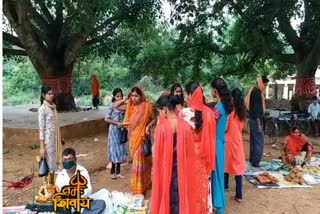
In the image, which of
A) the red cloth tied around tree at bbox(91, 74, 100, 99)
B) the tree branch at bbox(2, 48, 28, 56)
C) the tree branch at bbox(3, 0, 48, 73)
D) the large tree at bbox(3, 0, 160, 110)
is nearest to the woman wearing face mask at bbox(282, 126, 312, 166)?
the large tree at bbox(3, 0, 160, 110)

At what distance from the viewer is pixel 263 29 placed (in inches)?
332

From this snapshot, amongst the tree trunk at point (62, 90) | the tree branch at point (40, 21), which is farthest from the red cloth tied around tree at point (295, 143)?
the tree branch at point (40, 21)

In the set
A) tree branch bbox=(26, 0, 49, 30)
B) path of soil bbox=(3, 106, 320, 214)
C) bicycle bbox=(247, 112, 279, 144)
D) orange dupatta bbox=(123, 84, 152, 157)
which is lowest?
path of soil bbox=(3, 106, 320, 214)

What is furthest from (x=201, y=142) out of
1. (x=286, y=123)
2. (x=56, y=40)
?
(x=56, y=40)

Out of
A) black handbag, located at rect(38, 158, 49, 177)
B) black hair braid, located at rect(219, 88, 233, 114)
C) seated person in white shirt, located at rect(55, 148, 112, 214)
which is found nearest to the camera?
seated person in white shirt, located at rect(55, 148, 112, 214)

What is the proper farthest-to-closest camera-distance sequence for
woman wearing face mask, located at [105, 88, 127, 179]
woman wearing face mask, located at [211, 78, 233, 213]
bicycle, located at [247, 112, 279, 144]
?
1. bicycle, located at [247, 112, 279, 144]
2. woman wearing face mask, located at [105, 88, 127, 179]
3. woman wearing face mask, located at [211, 78, 233, 213]

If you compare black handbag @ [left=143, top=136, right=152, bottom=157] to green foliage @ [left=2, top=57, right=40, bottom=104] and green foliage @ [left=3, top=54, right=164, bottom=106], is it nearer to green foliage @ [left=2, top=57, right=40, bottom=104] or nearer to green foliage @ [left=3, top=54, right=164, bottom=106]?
green foliage @ [left=3, top=54, right=164, bottom=106]

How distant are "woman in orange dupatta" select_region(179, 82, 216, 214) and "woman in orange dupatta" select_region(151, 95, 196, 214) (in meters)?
0.20

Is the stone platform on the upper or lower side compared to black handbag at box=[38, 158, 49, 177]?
lower

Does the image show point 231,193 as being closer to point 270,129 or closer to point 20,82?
point 270,129

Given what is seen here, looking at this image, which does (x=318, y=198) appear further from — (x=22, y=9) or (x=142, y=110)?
(x=22, y=9)

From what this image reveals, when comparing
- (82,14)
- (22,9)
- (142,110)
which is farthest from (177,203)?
(22,9)

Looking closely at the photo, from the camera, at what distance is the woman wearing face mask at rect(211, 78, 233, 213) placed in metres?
3.93

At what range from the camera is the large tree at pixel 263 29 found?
7484mm
